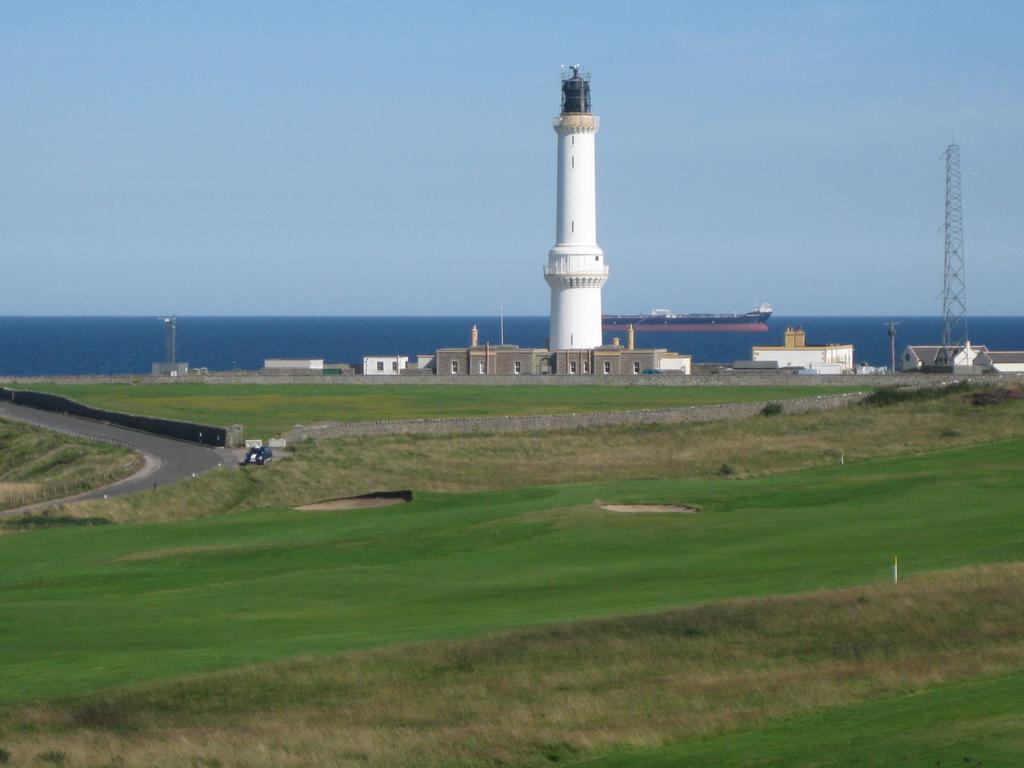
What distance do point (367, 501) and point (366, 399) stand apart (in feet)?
129

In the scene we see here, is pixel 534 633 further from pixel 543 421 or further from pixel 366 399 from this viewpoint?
pixel 366 399

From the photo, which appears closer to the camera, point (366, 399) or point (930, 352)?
point (366, 399)

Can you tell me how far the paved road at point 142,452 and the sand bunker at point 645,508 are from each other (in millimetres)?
14914

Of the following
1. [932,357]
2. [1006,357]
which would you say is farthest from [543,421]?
[1006,357]

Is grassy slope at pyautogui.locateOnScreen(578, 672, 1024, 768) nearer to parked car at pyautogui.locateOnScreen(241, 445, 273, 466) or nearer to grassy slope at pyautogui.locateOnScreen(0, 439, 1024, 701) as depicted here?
grassy slope at pyautogui.locateOnScreen(0, 439, 1024, 701)

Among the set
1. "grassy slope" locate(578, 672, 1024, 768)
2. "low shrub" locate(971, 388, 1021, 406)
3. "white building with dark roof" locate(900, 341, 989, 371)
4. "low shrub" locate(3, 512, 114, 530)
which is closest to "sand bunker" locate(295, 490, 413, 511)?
"low shrub" locate(3, 512, 114, 530)

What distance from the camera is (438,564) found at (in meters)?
33.8

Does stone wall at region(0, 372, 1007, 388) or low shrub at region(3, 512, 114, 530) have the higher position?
stone wall at region(0, 372, 1007, 388)

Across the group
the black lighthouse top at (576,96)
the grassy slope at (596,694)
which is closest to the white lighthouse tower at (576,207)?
the black lighthouse top at (576,96)

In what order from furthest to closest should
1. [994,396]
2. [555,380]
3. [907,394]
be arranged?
[555,380]
[907,394]
[994,396]

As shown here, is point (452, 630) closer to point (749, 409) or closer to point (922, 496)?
point (922, 496)

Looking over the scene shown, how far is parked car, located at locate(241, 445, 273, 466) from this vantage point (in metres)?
55.2

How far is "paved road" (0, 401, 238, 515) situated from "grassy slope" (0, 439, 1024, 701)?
6.74 m

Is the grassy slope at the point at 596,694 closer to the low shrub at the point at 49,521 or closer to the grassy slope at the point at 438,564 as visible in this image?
the grassy slope at the point at 438,564
